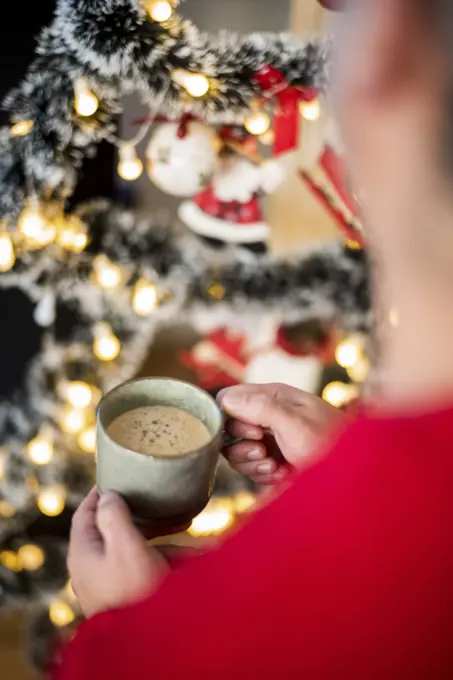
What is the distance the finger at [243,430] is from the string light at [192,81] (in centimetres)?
41

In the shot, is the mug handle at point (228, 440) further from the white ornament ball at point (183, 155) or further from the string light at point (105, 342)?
Answer: the string light at point (105, 342)

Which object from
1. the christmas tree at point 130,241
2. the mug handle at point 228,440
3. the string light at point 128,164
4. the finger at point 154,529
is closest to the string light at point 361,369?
the christmas tree at point 130,241

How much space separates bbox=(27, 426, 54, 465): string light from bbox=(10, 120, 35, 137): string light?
55 cm

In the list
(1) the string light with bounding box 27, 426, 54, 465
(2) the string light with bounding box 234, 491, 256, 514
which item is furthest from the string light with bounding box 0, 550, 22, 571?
(2) the string light with bounding box 234, 491, 256, 514

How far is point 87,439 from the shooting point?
1297mm

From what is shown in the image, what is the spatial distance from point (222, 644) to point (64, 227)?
80 centimetres

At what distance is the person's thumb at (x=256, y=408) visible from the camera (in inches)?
28.6

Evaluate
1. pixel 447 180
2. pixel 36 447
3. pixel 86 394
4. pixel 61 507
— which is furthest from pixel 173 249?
pixel 447 180

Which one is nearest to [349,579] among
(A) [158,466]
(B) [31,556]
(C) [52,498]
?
(A) [158,466]

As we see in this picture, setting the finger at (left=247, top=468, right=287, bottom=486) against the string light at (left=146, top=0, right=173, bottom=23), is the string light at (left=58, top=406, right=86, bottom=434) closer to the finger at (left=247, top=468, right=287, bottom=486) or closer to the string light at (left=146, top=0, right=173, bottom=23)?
the finger at (left=247, top=468, right=287, bottom=486)

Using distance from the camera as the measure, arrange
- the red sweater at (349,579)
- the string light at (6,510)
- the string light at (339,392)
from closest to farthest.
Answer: the red sweater at (349,579), the string light at (6,510), the string light at (339,392)

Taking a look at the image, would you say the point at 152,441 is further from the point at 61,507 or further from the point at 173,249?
the point at 61,507

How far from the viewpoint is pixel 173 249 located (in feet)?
3.84

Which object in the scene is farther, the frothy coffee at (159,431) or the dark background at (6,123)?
the dark background at (6,123)
